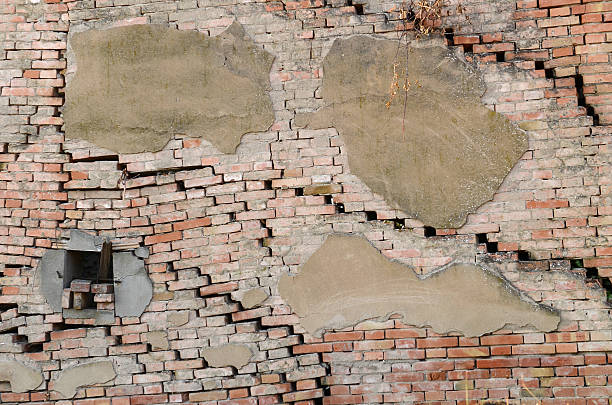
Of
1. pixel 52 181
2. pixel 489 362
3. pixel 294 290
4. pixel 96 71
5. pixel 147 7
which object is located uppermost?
pixel 147 7

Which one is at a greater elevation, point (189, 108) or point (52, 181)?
point (189, 108)

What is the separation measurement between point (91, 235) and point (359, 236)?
1.80 meters

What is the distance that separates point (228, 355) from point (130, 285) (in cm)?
81

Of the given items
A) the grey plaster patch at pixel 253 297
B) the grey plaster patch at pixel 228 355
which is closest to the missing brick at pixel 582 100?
the grey plaster patch at pixel 253 297

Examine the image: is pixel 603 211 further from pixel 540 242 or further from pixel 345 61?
pixel 345 61

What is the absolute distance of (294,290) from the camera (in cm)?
438

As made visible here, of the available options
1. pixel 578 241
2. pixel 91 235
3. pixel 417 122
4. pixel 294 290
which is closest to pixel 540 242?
pixel 578 241

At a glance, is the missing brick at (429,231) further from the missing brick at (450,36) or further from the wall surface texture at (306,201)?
the missing brick at (450,36)

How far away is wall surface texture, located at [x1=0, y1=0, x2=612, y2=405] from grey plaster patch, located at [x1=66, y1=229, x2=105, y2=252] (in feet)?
0.05

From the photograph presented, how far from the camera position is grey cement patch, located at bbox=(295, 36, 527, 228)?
4.26 m

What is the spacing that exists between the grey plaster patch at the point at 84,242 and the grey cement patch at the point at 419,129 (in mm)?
1579

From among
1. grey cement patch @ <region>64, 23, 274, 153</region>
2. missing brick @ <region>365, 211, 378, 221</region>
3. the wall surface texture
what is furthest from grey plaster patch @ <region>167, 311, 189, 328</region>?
missing brick @ <region>365, 211, 378, 221</region>

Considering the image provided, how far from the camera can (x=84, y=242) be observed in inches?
178

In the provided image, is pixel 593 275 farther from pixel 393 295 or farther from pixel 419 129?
pixel 419 129
